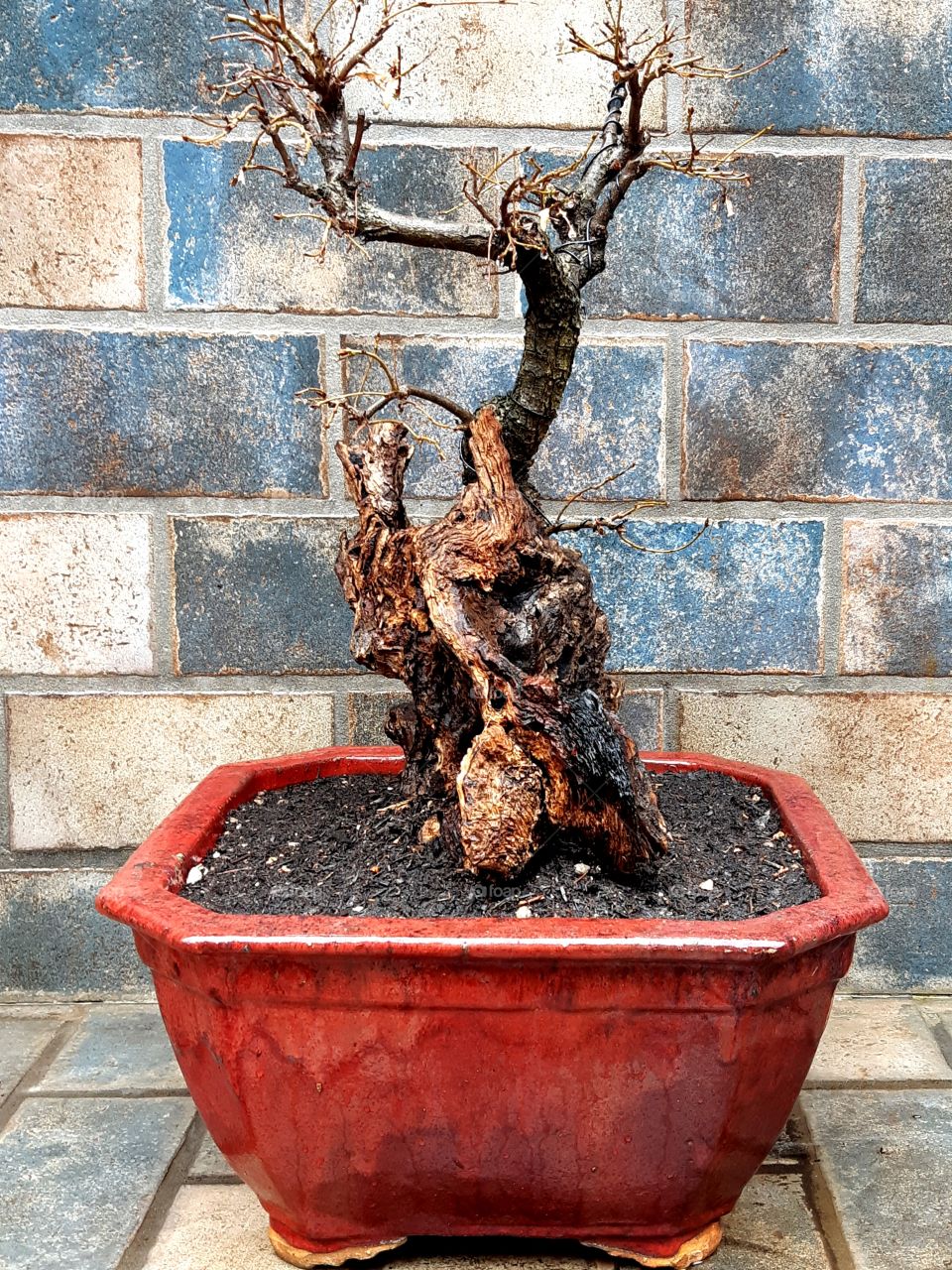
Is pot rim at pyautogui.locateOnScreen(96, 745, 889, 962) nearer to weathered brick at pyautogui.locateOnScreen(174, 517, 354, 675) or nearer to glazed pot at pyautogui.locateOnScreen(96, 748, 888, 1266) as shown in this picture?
glazed pot at pyautogui.locateOnScreen(96, 748, 888, 1266)

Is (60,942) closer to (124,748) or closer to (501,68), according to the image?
(124,748)

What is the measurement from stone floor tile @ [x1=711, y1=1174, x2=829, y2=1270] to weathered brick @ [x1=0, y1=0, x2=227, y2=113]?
1.58 m

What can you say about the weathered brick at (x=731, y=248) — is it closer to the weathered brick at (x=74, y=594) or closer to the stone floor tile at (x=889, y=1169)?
the weathered brick at (x=74, y=594)

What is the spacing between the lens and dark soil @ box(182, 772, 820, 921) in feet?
3.70

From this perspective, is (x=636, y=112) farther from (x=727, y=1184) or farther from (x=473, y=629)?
(x=727, y=1184)

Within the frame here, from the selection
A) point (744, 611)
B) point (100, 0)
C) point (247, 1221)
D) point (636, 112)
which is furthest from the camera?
point (744, 611)

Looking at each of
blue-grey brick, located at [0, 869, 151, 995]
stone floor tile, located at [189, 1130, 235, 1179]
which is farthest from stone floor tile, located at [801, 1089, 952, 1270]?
blue-grey brick, located at [0, 869, 151, 995]

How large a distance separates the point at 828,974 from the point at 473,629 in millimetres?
484

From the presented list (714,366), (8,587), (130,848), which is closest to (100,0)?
(8,587)

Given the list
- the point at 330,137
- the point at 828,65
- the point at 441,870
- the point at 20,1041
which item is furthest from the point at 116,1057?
the point at 828,65

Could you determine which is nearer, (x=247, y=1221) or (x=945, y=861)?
(x=247, y=1221)

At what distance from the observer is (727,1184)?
1147 mm

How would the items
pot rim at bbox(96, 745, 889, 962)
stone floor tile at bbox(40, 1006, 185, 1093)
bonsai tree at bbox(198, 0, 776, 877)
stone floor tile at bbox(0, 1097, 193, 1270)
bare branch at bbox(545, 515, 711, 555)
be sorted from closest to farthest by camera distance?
pot rim at bbox(96, 745, 889, 962)
bonsai tree at bbox(198, 0, 776, 877)
stone floor tile at bbox(0, 1097, 193, 1270)
bare branch at bbox(545, 515, 711, 555)
stone floor tile at bbox(40, 1006, 185, 1093)

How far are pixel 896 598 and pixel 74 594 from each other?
48.7 inches
